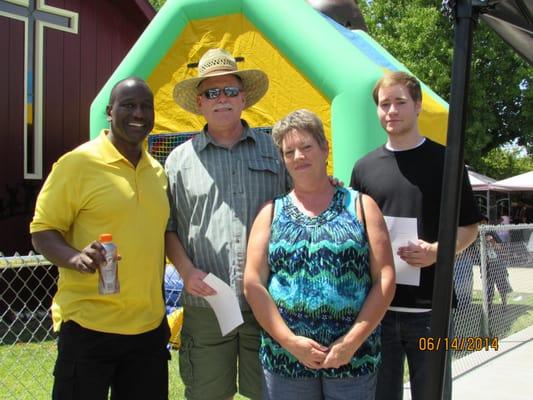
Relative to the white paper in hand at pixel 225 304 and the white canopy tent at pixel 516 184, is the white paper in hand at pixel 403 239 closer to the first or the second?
the white paper in hand at pixel 225 304

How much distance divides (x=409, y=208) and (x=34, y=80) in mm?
7008

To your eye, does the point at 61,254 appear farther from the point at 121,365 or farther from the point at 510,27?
the point at 510,27

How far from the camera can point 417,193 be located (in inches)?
103

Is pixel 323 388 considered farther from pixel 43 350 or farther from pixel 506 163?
pixel 506 163

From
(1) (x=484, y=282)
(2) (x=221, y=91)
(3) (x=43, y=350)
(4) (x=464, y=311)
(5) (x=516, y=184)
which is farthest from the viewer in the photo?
(5) (x=516, y=184)

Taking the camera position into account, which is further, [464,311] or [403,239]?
[464,311]

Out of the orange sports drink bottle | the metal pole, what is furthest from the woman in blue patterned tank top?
the orange sports drink bottle

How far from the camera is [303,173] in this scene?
236 centimetres

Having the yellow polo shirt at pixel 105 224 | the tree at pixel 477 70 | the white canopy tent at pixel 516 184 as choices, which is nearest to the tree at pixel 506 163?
the tree at pixel 477 70

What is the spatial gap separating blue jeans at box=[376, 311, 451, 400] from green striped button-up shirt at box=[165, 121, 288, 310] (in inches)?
27.3

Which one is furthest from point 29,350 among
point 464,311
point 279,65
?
point 464,311

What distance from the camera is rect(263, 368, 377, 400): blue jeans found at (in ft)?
7.39

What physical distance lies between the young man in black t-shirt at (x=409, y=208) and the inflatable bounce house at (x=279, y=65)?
2.10 metres

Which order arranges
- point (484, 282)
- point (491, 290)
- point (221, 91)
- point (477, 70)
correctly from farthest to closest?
1. point (477, 70)
2. point (491, 290)
3. point (484, 282)
4. point (221, 91)
